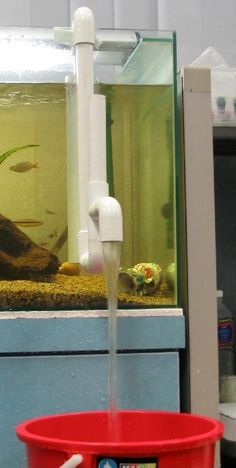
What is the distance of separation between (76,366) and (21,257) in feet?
0.61

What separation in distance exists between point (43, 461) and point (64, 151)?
0.55m

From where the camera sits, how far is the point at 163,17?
1.78m

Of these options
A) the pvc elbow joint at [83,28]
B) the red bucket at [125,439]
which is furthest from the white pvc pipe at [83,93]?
the red bucket at [125,439]

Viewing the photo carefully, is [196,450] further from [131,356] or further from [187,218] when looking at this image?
[187,218]

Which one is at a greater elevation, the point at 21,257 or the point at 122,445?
the point at 21,257

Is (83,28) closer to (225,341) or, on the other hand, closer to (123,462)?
(123,462)

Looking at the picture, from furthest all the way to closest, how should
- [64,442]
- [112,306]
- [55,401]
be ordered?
[55,401] → [112,306] → [64,442]

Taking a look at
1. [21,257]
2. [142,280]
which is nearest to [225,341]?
[142,280]

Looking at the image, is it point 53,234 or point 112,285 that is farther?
point 53,234

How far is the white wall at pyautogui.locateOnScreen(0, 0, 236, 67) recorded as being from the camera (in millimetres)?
1725

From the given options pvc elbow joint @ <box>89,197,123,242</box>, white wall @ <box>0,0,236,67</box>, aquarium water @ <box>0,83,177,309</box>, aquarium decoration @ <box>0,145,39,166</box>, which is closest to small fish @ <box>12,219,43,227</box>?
aquarium water @ <box>0,83,177,309</box>

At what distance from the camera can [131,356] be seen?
3.61 feet

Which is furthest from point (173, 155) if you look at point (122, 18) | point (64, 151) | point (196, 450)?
point (122, 18)

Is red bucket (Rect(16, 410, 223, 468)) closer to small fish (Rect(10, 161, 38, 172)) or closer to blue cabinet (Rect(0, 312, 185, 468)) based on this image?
blue cabinet (Rect(0, 312, 185, 468))
